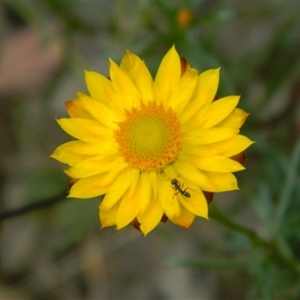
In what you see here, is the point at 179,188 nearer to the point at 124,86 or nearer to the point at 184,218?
the point at 184,218

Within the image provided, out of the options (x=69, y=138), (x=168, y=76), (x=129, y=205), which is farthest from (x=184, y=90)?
(x=69, y=138)

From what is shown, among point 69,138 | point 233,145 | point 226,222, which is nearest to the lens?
point 233,145

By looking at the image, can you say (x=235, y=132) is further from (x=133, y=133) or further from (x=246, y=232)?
(x=246, y=232)

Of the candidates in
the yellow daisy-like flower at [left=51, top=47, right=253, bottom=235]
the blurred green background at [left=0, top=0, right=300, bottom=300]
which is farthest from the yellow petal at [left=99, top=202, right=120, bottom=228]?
the blurred green background at [left=0, top=0, right=300, bottom=300]

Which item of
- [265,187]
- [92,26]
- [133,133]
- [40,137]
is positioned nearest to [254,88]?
[265,187]

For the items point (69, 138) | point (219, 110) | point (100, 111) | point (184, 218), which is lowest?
point (69, 138)

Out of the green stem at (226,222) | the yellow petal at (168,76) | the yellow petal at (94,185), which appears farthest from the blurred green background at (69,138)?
the yellow petal at (94,185)

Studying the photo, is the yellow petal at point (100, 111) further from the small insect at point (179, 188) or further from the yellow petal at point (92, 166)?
the small insect at point (179, 188)
